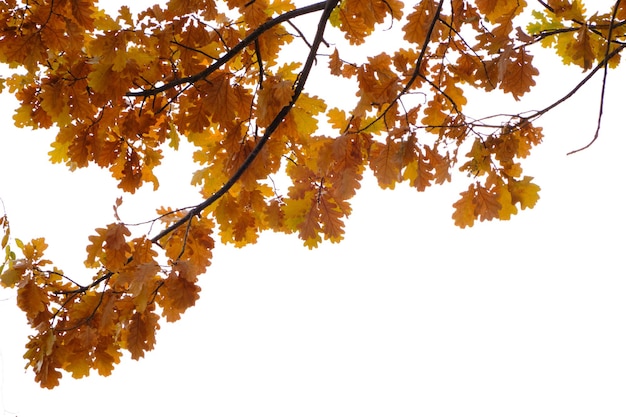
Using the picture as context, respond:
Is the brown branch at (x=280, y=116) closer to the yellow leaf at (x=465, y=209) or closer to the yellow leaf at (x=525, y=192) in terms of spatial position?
the yellow leaf at (x=465, y=209)

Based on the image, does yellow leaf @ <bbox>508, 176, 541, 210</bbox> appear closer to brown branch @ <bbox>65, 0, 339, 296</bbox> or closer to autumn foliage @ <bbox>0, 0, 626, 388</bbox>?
autumn foliage @ <bbox>0, 0, 626, 388</bbox>

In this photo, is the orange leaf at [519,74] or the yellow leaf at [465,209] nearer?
the orange leaf at [519,74]

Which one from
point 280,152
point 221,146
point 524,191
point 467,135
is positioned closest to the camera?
point 467,135

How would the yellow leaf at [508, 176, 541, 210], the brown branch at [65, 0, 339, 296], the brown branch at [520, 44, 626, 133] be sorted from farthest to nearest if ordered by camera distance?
the yellow leaf at [508, 176, 541, 210]
the brown branch at [65, 0, 339, 296]
the brown branch at [520, 44, 626, 133]

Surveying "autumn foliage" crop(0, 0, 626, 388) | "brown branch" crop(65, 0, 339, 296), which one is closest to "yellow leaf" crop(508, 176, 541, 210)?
"autumn foliage" crop(0, 0, 626, 388)

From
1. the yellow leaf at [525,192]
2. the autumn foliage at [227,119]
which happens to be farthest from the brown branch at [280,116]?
the yellow leaf at [525,192]

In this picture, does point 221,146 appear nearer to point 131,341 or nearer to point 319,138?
point 319,138

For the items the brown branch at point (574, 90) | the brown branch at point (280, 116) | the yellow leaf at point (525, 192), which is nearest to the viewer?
the brown branch at point (574, 90)

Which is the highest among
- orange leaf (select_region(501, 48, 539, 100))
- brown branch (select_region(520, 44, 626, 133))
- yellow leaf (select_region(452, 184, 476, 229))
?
orange leaf (select_region(501, 48, 539, 100))

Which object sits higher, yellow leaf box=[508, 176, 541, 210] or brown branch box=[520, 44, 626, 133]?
yellow leaf box=[508, 176, 541, 210]

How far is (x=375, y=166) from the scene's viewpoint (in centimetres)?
161

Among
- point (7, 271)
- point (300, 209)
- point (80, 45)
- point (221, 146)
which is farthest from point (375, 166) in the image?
point (7, 271)

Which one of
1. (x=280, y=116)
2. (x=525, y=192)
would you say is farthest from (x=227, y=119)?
(x=525, y=192)

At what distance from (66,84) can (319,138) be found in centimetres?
77
